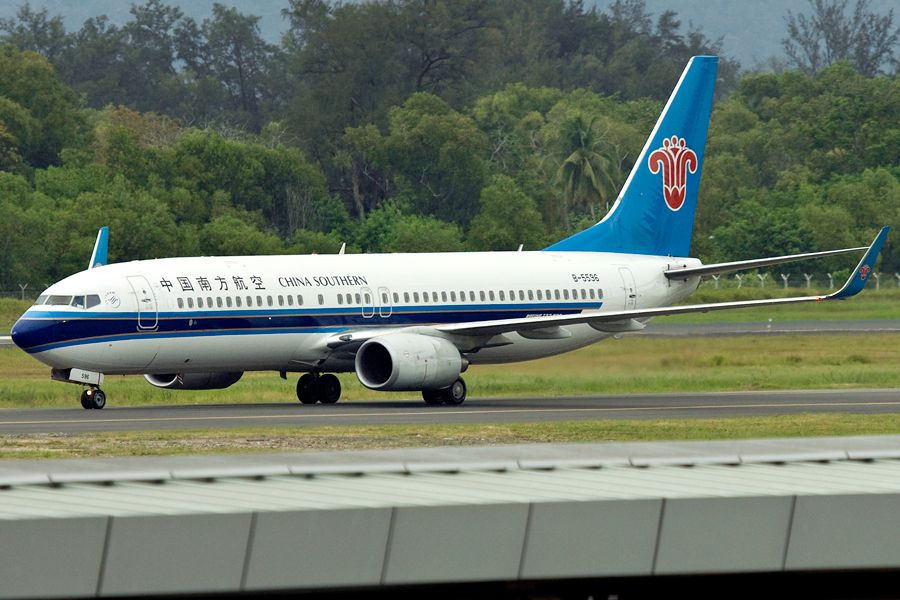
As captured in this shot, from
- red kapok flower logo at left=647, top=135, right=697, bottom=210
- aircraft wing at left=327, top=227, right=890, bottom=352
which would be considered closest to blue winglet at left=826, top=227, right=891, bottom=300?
aircraft wing at left=327, top=227, right=890, bottom=352

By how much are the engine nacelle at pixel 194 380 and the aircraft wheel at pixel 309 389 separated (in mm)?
1387

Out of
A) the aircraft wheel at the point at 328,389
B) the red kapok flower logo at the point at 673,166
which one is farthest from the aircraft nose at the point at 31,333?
the red kapok flower logo at the point at 673,166

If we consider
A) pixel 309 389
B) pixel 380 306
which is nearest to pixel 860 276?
pixel 380 306

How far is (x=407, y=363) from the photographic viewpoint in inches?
1503

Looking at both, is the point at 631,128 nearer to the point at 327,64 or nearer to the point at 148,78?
the point at 327,64

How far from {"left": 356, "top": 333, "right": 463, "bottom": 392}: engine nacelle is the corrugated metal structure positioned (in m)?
24.3

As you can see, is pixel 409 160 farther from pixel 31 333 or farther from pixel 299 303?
pixel 31 333

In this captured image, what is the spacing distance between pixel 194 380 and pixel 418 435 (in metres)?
10.5

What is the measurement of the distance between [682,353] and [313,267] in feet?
34.8

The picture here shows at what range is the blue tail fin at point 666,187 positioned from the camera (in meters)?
46.0

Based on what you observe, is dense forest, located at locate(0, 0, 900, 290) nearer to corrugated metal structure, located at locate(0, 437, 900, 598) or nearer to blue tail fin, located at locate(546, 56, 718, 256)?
blue tail fin, located at locate(546, 56, 718, 256)

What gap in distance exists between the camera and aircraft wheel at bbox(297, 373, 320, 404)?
40781 millimetres

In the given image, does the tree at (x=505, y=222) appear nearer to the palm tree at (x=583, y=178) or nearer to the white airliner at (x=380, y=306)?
the palm tree at (x=583, y=178)

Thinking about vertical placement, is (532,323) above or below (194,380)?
above
